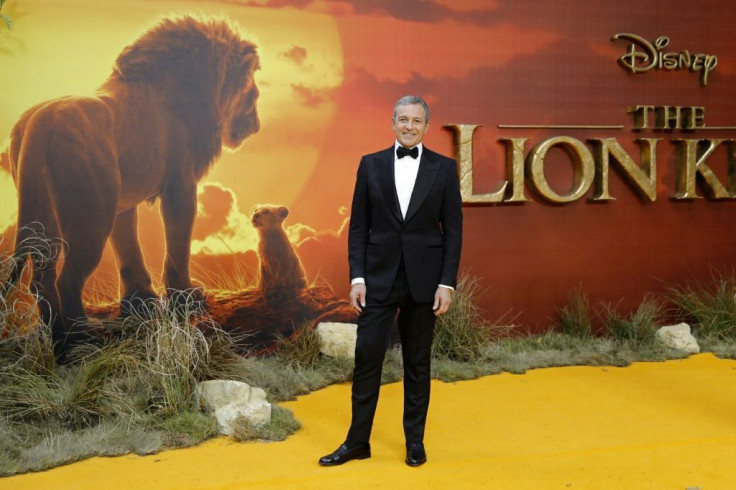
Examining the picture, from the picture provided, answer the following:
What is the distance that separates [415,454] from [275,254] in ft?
7.43

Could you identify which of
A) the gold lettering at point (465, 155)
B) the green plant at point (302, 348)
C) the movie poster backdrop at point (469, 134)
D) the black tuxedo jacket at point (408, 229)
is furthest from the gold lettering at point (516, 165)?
the black tuxedo jacket at point (408, 229)

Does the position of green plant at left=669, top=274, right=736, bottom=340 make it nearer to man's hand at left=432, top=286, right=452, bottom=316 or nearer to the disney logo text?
the disney logo text

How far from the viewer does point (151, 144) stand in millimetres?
5137

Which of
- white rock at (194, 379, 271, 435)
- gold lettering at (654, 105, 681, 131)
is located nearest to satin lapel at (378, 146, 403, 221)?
white rock at (194, 379, 271, 435)

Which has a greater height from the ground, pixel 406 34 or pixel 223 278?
pixel 406 34

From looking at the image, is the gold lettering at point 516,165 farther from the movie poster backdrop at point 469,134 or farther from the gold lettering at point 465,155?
the gold lettering at point 465,155

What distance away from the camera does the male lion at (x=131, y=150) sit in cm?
495

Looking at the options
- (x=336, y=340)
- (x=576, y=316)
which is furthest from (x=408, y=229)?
(x=576, y=316)

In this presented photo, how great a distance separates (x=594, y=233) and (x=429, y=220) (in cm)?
306

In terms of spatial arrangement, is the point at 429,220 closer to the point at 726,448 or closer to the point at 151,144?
the point at 726,448

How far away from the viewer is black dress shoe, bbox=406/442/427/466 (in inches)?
135

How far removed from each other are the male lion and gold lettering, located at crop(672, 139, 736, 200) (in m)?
3.28

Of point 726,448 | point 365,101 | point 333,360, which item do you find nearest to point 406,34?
point 365,101

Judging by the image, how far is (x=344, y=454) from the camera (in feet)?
11.3
